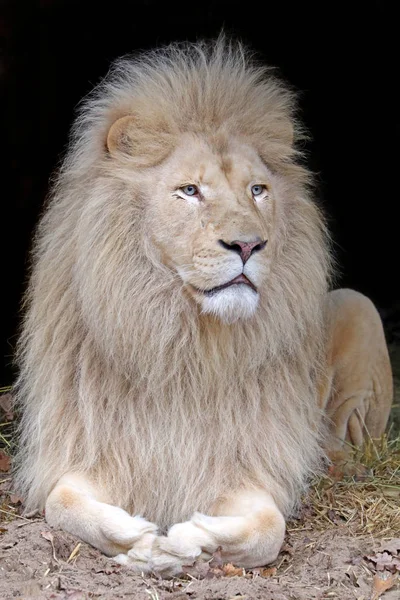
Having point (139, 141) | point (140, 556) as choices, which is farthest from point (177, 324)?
point (140, 556)

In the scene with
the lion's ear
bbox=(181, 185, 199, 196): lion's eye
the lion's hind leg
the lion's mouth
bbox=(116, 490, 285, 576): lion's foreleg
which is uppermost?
the lion's ear

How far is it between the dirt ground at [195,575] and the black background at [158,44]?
3111 mm

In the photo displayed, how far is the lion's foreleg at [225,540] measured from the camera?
12.3ft

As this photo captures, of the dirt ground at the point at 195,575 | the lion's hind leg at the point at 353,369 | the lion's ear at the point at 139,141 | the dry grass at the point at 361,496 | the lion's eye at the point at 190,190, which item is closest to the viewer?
the dirt ground at the point at 195,575

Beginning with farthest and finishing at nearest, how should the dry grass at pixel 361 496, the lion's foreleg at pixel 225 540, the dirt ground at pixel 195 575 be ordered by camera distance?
the dry grass at pixel 361 496
the lion's foreleg at pixel 225 540
the dirt ground at pixel 195 575

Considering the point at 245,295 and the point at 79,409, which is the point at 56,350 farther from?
the point at 245,295

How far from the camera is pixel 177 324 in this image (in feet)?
13.1

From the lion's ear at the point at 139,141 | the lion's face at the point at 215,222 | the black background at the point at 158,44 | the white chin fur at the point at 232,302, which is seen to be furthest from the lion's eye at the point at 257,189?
the black background at the point at 158,44

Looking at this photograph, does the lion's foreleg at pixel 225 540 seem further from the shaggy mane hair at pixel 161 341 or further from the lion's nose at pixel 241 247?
the lion's nose at pixel 241 247

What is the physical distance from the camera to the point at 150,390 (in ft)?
13.4

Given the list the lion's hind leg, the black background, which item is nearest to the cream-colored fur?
the lion's hind leg

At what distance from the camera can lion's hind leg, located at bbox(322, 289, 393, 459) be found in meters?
5.02

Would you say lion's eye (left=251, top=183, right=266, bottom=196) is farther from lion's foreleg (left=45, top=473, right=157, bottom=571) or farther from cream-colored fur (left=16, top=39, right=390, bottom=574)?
lion's foreleg (left=45, top=473, right=157, bottom=571)

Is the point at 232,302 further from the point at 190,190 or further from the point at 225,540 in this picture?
the point at 225,540
